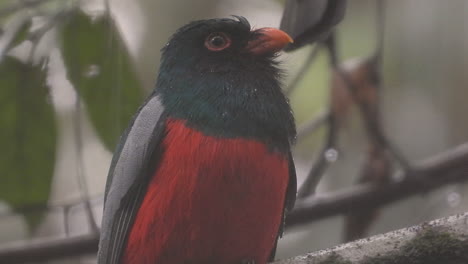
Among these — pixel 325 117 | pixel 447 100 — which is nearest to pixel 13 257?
pixel 325 117

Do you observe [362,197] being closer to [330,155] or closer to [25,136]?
[330,155]

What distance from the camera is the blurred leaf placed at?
5020mm

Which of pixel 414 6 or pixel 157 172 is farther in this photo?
pixel 414 6

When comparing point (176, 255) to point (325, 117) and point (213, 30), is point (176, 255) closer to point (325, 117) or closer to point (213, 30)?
point (213, 30)

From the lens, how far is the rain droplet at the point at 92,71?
5076 millimetres

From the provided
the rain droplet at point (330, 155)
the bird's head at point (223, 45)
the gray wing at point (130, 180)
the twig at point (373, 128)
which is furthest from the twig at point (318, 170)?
the gray wing at point (130, 180)

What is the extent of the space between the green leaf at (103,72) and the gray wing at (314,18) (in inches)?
39.5

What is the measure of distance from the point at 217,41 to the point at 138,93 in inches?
24.5

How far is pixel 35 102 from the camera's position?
16.6ft

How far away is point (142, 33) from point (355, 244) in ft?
14.5

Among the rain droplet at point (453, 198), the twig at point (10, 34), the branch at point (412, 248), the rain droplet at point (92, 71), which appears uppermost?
the twig at point (10, 34)

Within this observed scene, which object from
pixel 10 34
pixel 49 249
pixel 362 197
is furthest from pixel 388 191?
pixel 10 34

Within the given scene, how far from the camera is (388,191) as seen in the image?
5.18 m

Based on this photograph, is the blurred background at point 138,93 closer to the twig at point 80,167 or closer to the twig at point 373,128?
the twig at point 80,167
